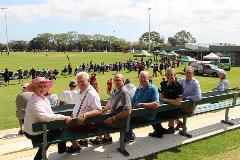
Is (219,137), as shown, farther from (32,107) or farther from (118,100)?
(32,107)

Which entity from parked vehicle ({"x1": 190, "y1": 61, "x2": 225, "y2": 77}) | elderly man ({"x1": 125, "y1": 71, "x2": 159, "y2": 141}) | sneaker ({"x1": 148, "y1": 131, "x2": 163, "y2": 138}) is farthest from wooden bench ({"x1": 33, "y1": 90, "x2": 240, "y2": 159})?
parked vehicle ({"x1": 190, "y1": 61, "x2": 225, "y2": 77})

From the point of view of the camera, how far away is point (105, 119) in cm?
626

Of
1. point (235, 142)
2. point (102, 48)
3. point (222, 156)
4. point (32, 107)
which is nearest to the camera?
point (32, 107)

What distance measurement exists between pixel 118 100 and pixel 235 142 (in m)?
2.86

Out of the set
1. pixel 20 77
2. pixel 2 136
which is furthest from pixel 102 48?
pixel 2 136

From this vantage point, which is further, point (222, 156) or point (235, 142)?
point (235, 142)

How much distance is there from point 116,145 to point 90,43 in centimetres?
15426

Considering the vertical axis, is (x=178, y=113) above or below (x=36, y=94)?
below

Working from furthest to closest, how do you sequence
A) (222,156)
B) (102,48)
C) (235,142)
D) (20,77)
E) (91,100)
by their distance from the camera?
(102,48) < (20,77) < (235,142) < (222,156) < (91,100)

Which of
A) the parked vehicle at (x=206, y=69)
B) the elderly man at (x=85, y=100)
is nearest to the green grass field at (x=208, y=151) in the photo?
the elderly man at (x=85, y=100)

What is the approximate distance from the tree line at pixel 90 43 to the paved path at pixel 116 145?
143m

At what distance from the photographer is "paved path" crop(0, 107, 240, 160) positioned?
6457mm

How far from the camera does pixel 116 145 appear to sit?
7086mm

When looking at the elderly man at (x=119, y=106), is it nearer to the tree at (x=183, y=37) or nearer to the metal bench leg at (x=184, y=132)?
the metal bench leg at (x=184, y=132)
